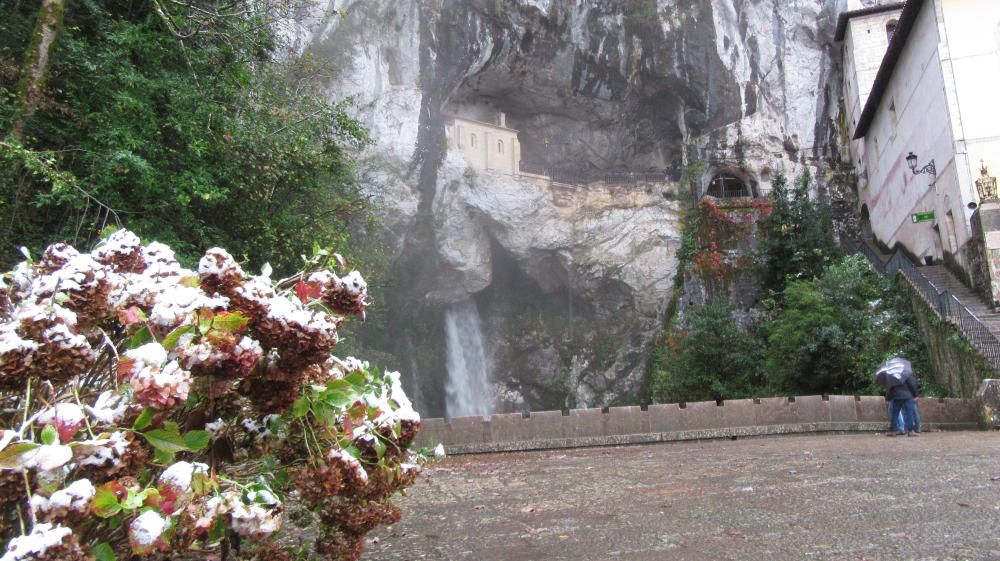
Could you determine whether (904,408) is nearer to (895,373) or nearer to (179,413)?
(895,373)

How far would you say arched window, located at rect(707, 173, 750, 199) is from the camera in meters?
29.9

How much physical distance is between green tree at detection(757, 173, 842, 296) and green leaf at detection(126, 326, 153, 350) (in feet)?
73.4

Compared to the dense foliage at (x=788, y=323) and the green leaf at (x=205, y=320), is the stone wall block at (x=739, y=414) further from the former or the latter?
the green leaf at (x=205, y=320)

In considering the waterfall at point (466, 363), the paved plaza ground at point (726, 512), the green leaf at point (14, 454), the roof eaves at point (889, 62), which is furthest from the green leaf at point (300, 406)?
the waterfall at point (466, 363)

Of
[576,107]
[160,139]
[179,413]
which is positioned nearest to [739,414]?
[160,139]

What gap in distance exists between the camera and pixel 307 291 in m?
2.54

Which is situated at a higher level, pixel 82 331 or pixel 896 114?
pixel 896 114

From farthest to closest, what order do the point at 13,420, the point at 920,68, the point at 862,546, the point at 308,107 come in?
the point at 920,68 → the point at 308,107 → the point at 862,546 → the point at 13,420

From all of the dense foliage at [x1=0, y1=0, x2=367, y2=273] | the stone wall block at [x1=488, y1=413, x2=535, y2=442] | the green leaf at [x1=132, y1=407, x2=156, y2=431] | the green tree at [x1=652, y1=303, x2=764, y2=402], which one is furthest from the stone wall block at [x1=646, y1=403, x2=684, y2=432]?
the green leaf at [x1=132, y1=407, x2=156, y2=431]

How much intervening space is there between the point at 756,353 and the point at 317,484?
799 inches

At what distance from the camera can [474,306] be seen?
99.9 feet

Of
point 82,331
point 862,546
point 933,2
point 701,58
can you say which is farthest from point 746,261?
point 82,331

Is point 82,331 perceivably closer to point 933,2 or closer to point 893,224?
point 933,2

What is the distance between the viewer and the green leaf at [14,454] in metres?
1.66
